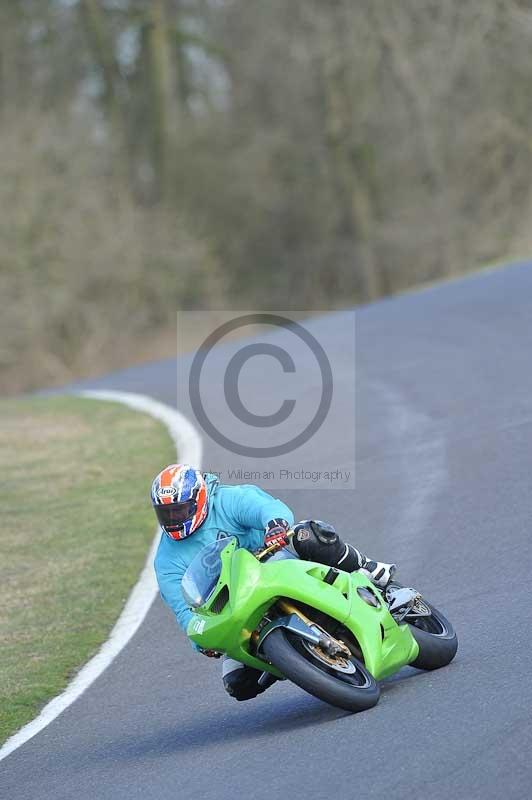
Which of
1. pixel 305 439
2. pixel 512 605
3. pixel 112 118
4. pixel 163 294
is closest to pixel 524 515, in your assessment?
pixel 512 605

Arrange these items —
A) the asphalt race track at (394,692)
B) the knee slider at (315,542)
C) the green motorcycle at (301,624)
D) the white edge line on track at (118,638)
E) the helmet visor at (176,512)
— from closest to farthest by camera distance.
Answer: the asphalt race track at (394,692)
the green motorcycle at (301,624)
the knee slider at (315,542)
the helmet visor at (176,512)
the white edge line on track at (118,638)

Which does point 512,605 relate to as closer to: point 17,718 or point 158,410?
point 17,718

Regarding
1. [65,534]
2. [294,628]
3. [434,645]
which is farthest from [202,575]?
[65,534]

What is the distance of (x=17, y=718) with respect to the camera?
7328 millimetres

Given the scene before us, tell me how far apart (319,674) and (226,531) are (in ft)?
3.96

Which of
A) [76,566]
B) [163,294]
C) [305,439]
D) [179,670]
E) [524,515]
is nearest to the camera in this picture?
[179,670]

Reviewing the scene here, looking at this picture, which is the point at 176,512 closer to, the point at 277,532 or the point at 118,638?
the point at 277,532

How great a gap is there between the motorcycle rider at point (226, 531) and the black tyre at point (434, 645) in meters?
0.37

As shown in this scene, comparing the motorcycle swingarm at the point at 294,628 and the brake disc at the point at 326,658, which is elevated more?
the motorcycle swingarm at the point at 294,628

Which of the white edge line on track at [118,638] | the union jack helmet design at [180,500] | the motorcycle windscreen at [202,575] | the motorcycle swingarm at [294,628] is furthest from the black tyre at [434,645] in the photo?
the white edge line on track at [118,638]

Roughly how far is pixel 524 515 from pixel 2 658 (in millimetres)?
3839

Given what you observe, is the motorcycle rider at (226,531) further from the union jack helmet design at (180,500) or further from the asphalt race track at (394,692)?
the asphalt race track at (394,692)

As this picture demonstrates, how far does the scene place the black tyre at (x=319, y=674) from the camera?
5.76 meters

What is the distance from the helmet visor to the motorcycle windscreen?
0.93 feet
